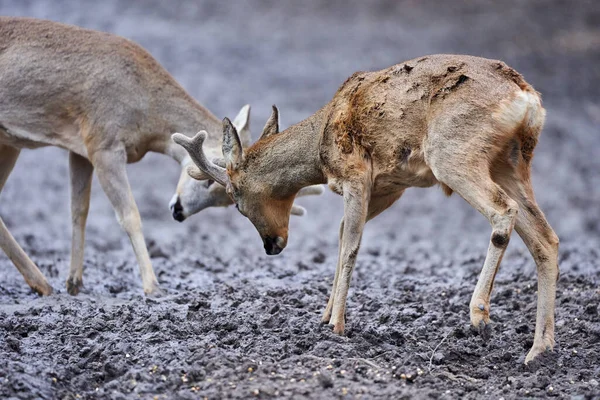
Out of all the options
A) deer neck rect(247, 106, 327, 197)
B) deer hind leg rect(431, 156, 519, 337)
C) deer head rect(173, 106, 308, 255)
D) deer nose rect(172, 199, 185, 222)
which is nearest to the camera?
deer hind leg rect(431, 156, 519, 337)

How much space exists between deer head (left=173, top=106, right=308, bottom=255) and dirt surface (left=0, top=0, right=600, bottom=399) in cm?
69

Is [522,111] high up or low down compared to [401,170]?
up

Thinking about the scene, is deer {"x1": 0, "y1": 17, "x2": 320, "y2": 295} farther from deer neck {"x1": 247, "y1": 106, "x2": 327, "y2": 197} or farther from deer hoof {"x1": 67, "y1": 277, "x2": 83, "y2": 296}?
deer neck {"x1": 247, "y1": 106, "x2": 327, "y2": 197}

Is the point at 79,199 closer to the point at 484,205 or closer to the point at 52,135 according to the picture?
the point at 52,135

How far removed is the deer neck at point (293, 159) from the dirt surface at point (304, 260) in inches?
41.6

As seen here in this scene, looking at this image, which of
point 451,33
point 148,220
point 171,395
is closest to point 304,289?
point 171,395

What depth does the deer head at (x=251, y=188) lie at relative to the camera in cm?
760

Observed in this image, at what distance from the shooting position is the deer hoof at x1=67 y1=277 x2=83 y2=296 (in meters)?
9.38

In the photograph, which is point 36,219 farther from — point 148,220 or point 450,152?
point 450,152

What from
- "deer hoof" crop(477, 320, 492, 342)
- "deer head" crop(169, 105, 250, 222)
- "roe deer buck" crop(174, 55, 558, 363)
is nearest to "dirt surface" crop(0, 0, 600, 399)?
"deer hoof" crop(477, 320, 492, 342)

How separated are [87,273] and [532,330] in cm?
507

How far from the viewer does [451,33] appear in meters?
22.0

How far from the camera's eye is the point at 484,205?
6.43 m

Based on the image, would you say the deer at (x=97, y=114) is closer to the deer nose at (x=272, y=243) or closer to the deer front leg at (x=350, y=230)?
the deer nose at (x=272, y=243)
